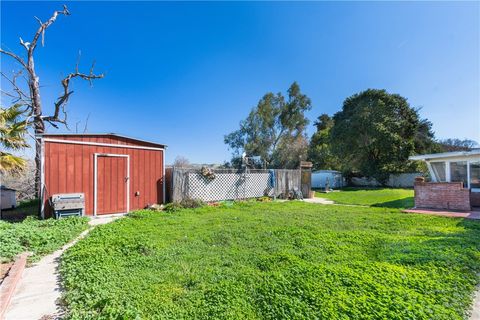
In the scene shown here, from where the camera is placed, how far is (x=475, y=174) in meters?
8.07

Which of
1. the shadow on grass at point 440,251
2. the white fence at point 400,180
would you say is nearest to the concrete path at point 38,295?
the shadow on grass at point 440,251

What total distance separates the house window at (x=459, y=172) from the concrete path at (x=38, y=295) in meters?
11.7

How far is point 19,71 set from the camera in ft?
29.3

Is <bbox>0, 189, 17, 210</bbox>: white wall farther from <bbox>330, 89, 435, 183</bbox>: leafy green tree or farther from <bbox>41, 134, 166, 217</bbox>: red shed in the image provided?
<bbox>330, 89, 435, 183</bbox>: leafy green tree

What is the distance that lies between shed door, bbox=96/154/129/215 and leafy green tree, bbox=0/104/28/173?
6.53ft

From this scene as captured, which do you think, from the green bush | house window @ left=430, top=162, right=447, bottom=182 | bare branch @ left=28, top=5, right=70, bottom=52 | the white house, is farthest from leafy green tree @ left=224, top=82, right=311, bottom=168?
bare branch @ left=28, top=5, right=70, bottom=52

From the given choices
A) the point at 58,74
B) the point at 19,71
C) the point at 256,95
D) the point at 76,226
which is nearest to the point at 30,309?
the point at 76,226

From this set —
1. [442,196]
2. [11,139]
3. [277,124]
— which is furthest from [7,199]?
[277,124]

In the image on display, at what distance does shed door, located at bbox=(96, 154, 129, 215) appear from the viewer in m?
7.10

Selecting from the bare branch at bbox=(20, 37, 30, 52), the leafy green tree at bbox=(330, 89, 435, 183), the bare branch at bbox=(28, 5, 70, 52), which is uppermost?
the bare branch at bbox=(28, 5, 70, 52)

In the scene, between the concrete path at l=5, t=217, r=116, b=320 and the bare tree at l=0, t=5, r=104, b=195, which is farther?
the bare tree at l=0, t=5, r=104, b=195

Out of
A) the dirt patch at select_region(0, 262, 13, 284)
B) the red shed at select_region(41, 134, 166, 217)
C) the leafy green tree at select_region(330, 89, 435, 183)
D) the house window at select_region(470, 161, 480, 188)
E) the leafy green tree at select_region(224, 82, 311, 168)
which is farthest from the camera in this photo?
the leafy green tree at select_region(224, 82, 311, 168)

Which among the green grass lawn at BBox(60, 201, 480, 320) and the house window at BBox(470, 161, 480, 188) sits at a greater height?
the house window at BBox(470, 161, 480, 188)

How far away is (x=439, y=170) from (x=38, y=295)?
1216 centimetres
